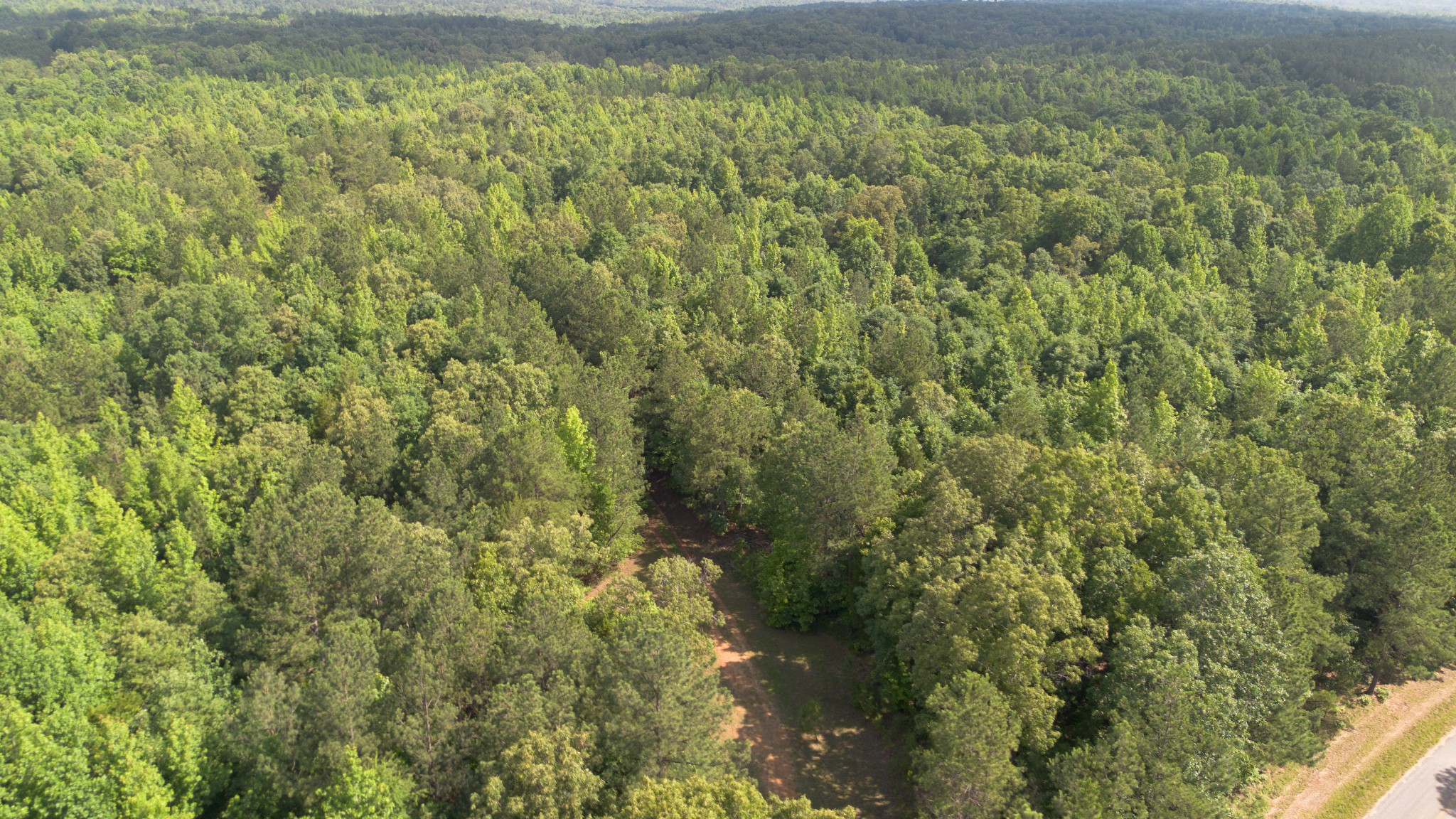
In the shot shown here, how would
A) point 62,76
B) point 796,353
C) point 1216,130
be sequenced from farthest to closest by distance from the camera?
point 62,76 < point 1216,130 < point 796,353

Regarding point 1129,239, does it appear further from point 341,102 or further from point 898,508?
point 341,102

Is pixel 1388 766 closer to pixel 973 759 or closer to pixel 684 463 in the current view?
pixel 973 759

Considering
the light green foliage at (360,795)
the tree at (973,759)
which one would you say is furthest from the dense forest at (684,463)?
the light green foliage at (360,795)

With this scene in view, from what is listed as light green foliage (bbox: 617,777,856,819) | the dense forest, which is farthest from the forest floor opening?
light green foliage (bbox: 617,777,856,819)

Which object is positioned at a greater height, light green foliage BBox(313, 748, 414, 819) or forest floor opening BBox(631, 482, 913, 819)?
light green foliage BBox(313, 748, 414, 819)

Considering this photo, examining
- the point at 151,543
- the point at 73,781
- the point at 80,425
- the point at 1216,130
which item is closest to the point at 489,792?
the point at 73,781

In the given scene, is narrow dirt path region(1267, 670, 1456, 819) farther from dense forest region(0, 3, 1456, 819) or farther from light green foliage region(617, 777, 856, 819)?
light green foliage region(617, 777, 856, 819)

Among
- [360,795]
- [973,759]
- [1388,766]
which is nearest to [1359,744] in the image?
[1388,766]
